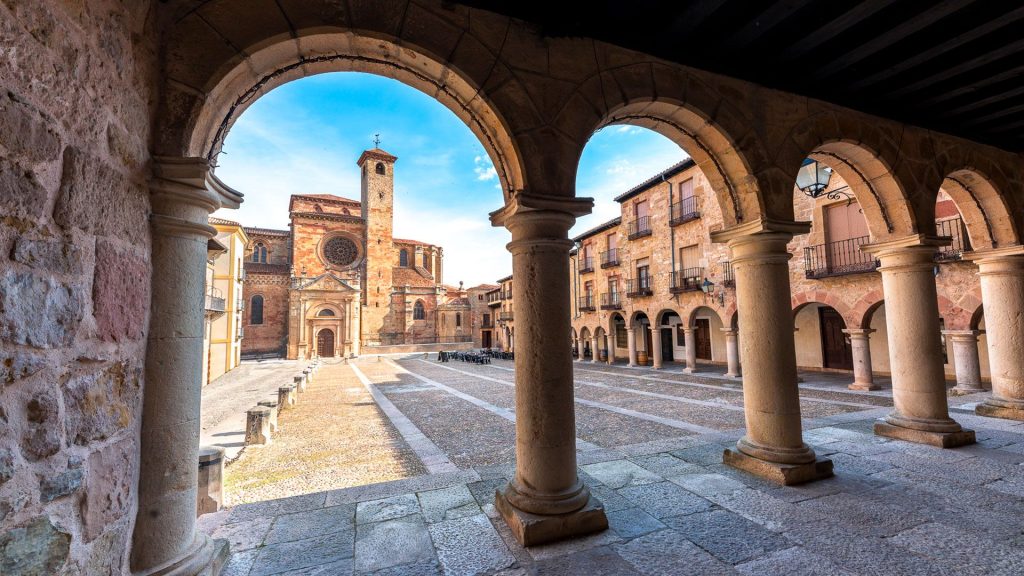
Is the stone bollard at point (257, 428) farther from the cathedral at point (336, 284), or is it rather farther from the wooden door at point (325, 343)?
the wooden door at point (325, 343)

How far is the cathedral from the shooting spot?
28.6 meters

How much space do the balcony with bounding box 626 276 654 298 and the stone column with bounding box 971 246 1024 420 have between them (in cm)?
1250

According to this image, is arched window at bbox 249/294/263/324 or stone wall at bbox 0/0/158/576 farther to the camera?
arched window at bbox 249/294/263/324

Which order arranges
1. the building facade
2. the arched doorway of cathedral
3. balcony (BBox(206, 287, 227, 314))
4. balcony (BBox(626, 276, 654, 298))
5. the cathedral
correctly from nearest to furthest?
the building facade → the arched doorway of cathedral → balcony (BBox(206, 287, 227, 314)) → balcony (BBox(626, 276, 654, 298)) → the cathedral

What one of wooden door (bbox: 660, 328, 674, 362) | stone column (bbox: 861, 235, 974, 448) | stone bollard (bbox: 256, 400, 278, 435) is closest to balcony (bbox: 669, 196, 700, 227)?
wooden door (bbox: 660, 328, 674, 362)

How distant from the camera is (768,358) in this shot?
10.8 ft

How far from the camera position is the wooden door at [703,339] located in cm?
1791

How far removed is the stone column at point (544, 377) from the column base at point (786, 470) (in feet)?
5.02

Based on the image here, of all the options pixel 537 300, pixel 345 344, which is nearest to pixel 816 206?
pixel 537 300

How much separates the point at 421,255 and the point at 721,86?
121ft

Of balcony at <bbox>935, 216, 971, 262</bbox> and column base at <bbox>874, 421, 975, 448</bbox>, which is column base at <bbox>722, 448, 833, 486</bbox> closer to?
column base at <bbox>874, 421, 975, 448</bbox>

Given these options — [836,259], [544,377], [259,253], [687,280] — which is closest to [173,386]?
→ [544,377]

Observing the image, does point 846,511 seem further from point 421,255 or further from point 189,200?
point 421,255

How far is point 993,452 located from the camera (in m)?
3.64
